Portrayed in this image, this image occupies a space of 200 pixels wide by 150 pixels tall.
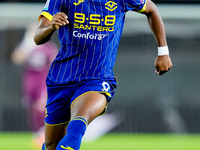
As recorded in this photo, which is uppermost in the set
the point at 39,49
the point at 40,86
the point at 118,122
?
→ the point at 39,49

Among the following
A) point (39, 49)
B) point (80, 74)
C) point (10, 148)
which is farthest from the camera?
point (39, 49)

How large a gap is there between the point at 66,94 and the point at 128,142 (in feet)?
12.9

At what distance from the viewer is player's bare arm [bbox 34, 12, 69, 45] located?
393cm

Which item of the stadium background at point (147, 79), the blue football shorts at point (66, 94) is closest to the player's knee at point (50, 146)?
the blue football shorts at point (66, 94)

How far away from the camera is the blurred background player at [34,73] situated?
27.2 ft

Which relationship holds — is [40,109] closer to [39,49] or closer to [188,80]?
[39,49]

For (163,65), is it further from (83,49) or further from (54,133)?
(54,133)

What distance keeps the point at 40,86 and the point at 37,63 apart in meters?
0.39

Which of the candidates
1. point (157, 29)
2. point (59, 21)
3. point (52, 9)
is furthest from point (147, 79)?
point (59, 21)

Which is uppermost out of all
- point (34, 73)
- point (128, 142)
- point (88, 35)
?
point (88, 35)

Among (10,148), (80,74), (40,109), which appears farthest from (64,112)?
(40,109)

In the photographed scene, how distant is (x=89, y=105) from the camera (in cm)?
402

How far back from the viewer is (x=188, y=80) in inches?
338

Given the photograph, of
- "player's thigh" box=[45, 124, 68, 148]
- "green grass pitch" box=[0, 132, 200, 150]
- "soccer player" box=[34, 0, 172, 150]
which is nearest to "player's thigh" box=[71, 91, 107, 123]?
"soccer player" box=[34, 0, 172, 150]
